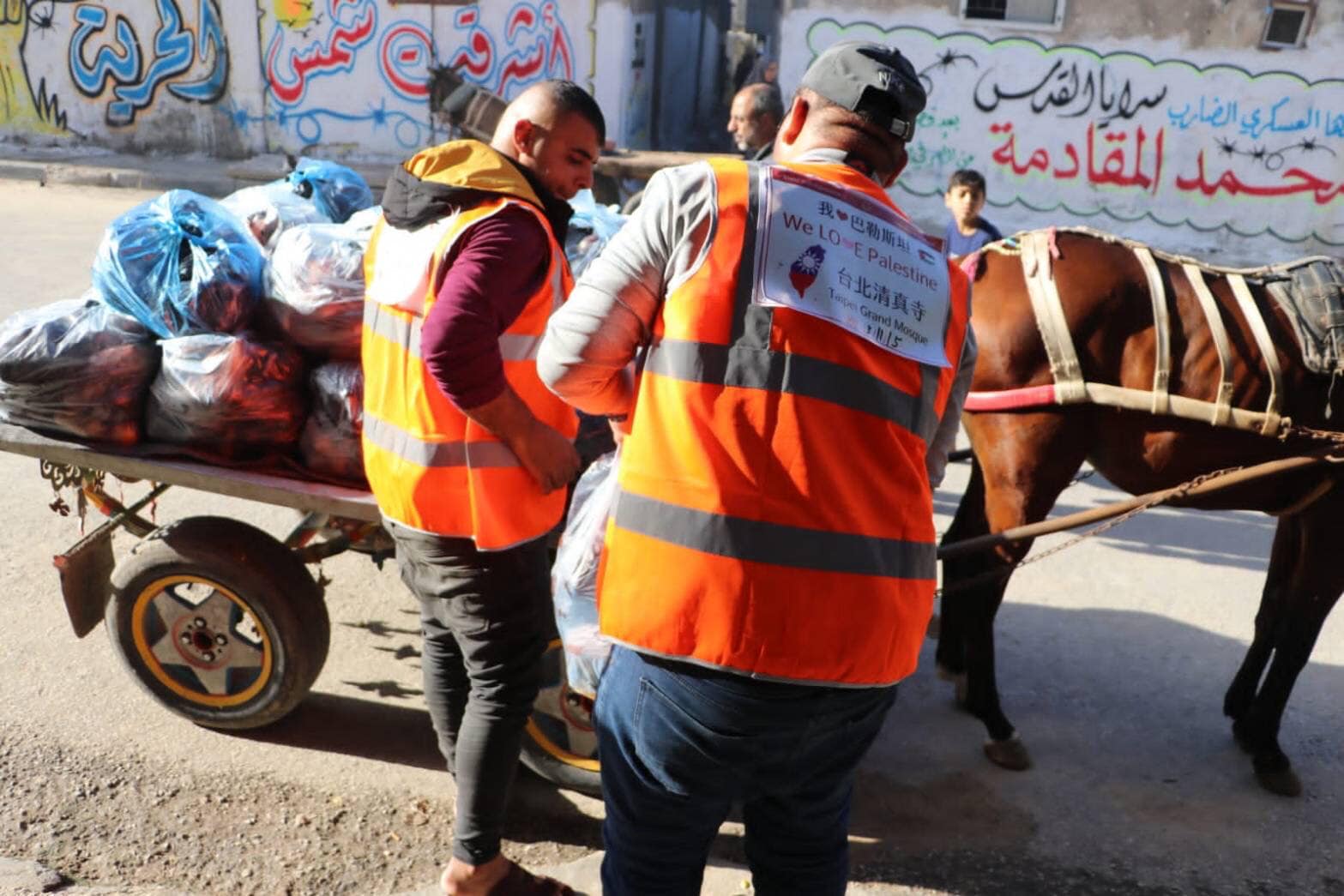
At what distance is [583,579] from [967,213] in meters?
3.74

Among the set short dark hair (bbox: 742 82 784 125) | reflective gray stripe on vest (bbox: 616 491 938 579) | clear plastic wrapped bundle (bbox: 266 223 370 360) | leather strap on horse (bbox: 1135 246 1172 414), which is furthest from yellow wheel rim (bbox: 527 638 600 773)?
short dark hair (bbox: 742 82 784 125)

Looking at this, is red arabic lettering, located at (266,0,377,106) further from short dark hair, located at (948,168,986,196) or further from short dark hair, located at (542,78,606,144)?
short dark hair, located at (542,78,606,144)

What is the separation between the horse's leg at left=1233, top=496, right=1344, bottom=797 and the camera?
145 inches

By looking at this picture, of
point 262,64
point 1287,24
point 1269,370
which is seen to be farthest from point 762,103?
point 262,64

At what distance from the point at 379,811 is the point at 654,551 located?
1980 mm

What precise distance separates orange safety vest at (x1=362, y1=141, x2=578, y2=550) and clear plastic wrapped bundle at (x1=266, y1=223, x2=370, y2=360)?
0.62 m

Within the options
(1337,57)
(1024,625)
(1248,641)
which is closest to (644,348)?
(1024,625)

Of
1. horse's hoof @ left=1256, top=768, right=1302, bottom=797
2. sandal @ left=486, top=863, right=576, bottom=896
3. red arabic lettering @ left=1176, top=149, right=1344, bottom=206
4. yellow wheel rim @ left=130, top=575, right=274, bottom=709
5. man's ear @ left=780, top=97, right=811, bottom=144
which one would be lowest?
horse's hoof @ left=1256, top=768, right=1302, bottom=797

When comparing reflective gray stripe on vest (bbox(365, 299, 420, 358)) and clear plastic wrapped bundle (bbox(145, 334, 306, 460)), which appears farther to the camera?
clear plastic wrapped bundle (bbox(145, 334, 306, 460))

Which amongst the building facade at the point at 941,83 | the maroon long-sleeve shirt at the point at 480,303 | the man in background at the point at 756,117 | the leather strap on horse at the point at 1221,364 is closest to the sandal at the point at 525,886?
the maroon long-sleeve shirt at the point at 480,303

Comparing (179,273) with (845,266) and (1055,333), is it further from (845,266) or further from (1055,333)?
(1055,333)

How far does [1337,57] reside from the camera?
1198 centimetres

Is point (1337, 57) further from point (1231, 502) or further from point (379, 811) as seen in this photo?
point (379, 811)

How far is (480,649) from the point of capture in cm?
274
